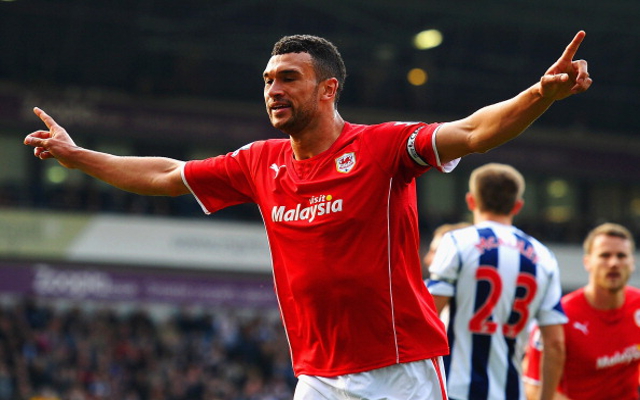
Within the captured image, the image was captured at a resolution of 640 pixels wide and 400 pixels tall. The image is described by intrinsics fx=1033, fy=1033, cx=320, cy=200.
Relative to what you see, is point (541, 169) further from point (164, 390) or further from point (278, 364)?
point (164, 390)

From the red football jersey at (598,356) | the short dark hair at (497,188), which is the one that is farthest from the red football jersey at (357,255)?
the red football jersey at (598,356)

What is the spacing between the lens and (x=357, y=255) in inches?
153

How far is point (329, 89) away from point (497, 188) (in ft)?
5.17

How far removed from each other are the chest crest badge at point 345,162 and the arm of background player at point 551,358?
1978 millimetres

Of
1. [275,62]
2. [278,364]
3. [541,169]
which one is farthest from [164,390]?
[275,62]

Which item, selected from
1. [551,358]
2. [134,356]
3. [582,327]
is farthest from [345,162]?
[134,356]

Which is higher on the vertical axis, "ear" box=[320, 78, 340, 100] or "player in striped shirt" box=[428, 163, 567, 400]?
"ear" box=[320, 78, 340, 100]

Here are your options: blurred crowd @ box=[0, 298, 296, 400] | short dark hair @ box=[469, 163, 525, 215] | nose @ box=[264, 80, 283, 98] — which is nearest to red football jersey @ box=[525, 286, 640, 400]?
short dark hair @ box=[469, 163, 525, 215]

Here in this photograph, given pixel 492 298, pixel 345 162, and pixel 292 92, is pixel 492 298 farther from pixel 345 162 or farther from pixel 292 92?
pixel 292 92

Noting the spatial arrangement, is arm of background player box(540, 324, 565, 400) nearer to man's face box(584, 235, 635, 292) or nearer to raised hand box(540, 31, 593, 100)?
man's face box(584, 235, 635, 292)

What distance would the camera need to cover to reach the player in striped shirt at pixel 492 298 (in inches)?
207

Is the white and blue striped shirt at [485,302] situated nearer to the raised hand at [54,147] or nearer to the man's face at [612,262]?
the man's face at [612,262]

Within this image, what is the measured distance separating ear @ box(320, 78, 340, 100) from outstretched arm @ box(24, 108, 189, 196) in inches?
29.2

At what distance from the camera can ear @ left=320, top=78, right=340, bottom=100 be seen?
13.7 ft
